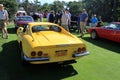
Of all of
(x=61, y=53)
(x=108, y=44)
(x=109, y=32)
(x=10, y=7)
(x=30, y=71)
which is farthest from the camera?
(x=10, y=7)

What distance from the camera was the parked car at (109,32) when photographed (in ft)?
37.1

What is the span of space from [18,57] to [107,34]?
5852 millimetres

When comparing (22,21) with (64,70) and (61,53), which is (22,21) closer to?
(64,70)

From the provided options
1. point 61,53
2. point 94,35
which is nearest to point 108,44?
point 94,35

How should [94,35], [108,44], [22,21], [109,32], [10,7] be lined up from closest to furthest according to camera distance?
[108,44] < [109,32] < [94,35] < [22,21] < [10,7]

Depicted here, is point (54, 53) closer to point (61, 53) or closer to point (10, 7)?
point (61, 53)

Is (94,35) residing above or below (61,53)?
below

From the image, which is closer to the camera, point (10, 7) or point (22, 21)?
point (22, 21)

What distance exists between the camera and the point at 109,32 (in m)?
12.0

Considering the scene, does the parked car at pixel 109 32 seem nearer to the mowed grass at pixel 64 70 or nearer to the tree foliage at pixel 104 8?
the mowed grass at pixel 64 70

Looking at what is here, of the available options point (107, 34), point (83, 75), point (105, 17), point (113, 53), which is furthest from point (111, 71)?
point (105, 17)

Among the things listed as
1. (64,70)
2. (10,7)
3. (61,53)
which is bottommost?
(64,70)

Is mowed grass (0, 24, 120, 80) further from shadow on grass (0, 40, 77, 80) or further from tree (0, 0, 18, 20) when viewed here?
tree (0, 0, 18, 20)

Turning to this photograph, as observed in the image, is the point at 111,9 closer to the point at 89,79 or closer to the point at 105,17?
the point at 105,17
